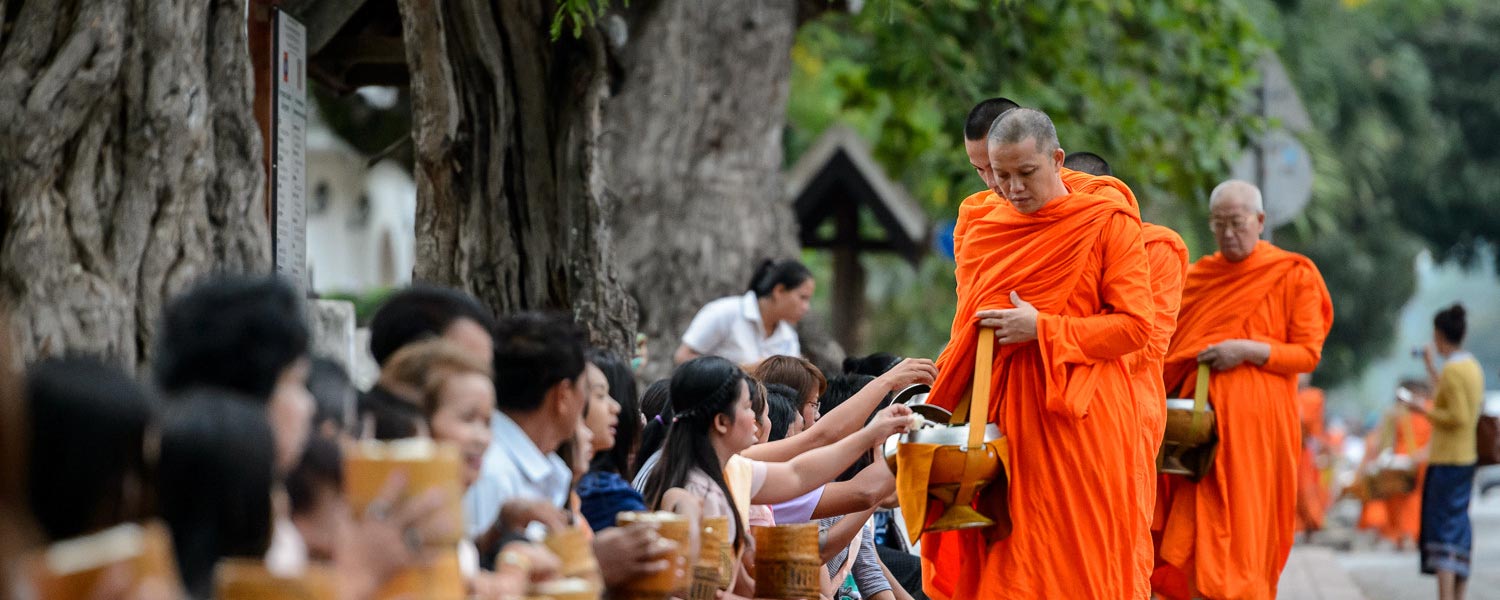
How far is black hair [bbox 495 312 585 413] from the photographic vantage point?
4.15 m

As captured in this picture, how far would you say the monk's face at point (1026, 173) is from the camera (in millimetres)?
6238

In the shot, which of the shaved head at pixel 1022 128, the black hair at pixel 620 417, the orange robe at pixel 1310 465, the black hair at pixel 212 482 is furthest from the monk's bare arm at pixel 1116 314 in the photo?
the orange robe at pixel 1310 465

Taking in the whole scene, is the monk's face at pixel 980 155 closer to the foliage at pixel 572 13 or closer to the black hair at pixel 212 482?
the foliage at pixel 572 13

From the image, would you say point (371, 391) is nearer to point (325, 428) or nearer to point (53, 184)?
point (325, 428)

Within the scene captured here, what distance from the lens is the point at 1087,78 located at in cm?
1366

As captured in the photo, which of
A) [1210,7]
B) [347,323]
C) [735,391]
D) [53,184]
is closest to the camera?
[53,184]

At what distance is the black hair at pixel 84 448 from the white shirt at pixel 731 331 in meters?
6.91

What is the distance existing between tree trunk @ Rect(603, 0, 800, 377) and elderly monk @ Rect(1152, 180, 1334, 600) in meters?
3.03

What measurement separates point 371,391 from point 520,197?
3428 millimetres

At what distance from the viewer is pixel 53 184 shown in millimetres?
4367

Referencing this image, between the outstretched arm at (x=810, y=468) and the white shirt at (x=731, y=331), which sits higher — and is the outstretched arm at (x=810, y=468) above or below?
below

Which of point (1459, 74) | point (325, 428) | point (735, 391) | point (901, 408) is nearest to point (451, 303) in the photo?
point (325, 428)

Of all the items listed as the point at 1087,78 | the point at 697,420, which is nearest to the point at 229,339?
the point at 697,420

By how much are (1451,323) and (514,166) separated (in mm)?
7163
